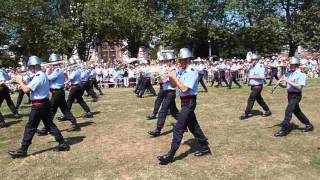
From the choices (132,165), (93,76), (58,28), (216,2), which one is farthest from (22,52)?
(132,165)

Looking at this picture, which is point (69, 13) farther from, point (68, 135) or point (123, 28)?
point (68, 135)

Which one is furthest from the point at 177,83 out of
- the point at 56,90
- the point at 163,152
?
the point at 56,90

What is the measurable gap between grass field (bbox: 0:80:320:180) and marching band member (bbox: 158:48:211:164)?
0.44 meters

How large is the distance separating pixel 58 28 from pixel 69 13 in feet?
8.52

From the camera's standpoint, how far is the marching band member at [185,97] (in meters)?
8.88

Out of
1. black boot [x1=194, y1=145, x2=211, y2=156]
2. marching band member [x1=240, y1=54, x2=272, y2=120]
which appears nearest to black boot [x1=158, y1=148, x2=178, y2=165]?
black boot [x1=194, y1=145, x2=211, y2=156]

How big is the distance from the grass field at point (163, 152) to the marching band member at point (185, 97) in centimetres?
44

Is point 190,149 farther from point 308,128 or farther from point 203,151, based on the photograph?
point 308,128

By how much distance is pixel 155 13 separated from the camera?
161ft

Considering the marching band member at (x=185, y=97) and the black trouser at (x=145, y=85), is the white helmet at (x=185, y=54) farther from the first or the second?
the black trouser at (x=145, y=85)

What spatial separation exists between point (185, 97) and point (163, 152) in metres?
1.67

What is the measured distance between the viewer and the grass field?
29.1ft

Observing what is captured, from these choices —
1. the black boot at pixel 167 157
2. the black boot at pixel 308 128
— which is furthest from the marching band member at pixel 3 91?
the black boot at pixel 308 128

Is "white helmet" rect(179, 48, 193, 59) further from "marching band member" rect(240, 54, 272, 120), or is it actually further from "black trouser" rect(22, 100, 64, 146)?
"marching band member" rect(240, 54, 272, 120)
